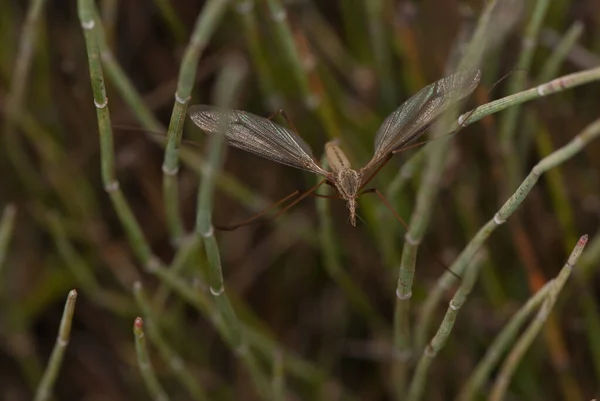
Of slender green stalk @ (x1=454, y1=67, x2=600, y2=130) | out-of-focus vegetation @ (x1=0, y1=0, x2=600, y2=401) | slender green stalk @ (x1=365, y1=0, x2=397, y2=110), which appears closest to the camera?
slender green stalk @ (x1=454, y1=67, x2=600, y2=130)

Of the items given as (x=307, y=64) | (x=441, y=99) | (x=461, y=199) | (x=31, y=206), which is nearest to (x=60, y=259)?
(x=31, y=206)

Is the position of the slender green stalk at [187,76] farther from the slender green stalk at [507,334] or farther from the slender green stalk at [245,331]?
the slender green stalk at [507,334]

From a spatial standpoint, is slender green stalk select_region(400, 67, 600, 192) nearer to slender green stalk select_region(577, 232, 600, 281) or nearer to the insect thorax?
the insect thorax

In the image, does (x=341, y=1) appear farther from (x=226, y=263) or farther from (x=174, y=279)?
(x=174, y=279)

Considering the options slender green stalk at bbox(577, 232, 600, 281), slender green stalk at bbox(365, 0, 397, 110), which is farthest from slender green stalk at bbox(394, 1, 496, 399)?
slender green stalk at bbox(365, 0, 397, 110)

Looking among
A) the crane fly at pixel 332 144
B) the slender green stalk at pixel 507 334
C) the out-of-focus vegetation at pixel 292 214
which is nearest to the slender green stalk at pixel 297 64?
the out-of-focus vegetation at pixel 292 214

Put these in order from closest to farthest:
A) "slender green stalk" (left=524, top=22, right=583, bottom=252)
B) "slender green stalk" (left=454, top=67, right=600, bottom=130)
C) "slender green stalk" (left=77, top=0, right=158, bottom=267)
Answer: "slender green stalk" (left=454, top=67, right=600, bottom=130), "slender green stalk" (left=77, top=0, right=158, bottom=267), "slender green stalk" (left=524, top=22, right=583, bottom=252)
